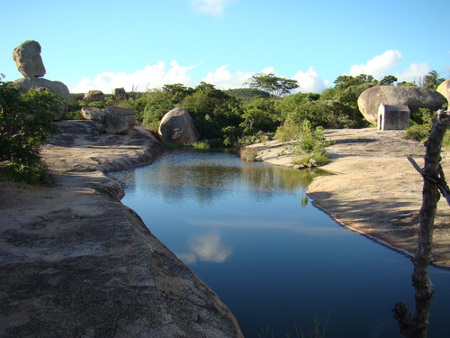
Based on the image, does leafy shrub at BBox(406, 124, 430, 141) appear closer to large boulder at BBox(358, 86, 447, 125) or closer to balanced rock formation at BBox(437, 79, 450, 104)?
large boulder at BBox(358, 86, 447, 125)

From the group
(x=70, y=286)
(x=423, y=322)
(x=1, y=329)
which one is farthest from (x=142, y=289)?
(x=423, y=322)

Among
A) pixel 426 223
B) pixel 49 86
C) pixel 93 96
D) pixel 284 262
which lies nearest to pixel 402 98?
pixel 49 86

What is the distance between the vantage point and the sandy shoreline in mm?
7753

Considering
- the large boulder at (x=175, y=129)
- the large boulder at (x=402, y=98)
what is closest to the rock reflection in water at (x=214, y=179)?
the large boulder at (x=175, y=129)

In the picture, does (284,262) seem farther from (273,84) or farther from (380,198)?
(273,84)

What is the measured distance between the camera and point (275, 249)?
7.75 m

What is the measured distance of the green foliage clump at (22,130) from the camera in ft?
33.3

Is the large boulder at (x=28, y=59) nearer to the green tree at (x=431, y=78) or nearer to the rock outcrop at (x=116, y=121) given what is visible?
the rock outcrop at (x=116, y=121)

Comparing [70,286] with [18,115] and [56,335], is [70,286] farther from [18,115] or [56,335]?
[18,115]

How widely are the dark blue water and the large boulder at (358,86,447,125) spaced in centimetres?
1727

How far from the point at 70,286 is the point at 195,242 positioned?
4.04 metres

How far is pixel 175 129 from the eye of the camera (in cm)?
2947

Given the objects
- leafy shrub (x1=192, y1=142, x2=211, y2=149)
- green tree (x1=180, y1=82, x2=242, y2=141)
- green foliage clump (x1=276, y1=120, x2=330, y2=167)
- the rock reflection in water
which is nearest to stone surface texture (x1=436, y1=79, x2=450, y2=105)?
green foliage clump (x1=276, y1=120, x2=330, y2=167)

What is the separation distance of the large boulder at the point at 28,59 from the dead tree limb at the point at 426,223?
26223mm
